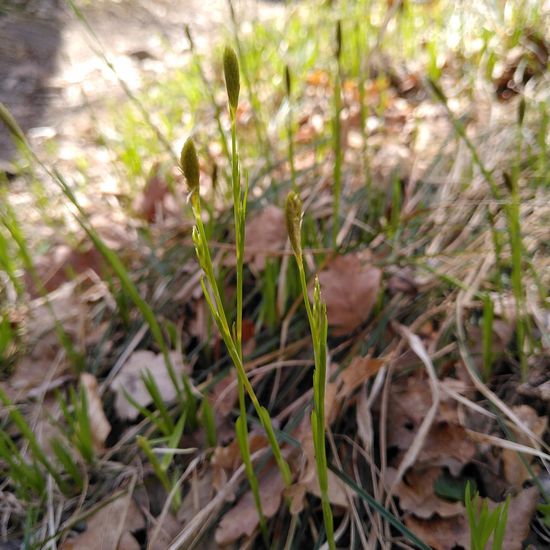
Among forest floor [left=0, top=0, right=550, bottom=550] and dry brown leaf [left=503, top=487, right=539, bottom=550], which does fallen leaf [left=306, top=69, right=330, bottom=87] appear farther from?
dry brown leaf [left=503, top=487, right=539, bottom=550]

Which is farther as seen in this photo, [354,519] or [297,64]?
[297,64]

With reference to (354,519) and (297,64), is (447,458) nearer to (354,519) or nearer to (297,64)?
(354,519)

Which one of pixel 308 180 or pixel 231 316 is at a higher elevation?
pixel 308 180

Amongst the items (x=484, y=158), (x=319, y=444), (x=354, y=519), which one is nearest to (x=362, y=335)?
(x=354, y=519)

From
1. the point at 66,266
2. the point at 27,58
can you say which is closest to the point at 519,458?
the point at 66,266

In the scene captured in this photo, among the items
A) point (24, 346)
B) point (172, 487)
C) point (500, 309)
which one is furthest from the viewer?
point (24, 346)

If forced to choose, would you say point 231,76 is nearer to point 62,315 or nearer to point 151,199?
point 62,315

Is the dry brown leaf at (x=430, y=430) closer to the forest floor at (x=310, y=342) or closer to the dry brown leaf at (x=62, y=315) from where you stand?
the forest floor at (x=310, y=342)
